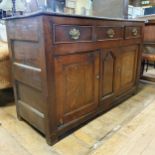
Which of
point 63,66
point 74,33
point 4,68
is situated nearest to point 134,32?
point 74,33

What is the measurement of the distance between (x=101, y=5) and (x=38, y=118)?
59.0 inches

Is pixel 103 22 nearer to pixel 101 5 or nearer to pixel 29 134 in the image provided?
pixel 101 5

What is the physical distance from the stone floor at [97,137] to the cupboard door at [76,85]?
169 millimetres

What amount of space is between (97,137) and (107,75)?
1.78 ft

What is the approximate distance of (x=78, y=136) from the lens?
1.25 m

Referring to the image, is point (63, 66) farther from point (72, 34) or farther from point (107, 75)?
point (107, 75)

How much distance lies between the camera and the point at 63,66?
107 cm

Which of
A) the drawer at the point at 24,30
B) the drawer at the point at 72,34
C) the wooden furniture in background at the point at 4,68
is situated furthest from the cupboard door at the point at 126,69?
the wooden furniture in background at the point at 4,68

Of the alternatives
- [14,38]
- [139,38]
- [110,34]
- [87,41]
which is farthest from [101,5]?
[14,38]

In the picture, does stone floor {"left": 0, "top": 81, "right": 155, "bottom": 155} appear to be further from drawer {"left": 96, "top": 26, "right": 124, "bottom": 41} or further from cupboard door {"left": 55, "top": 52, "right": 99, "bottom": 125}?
drawer {"left": 96, "top": 26, "right": 124, "bottom": 41}

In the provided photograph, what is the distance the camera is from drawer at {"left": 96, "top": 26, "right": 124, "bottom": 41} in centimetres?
127

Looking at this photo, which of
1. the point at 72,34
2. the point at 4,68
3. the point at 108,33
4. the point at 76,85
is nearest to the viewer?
the point at 72,34

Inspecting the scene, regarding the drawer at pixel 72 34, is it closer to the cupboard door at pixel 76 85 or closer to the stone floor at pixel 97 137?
the cupboard door at pixel 76 85

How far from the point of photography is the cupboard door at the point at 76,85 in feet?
3.55
